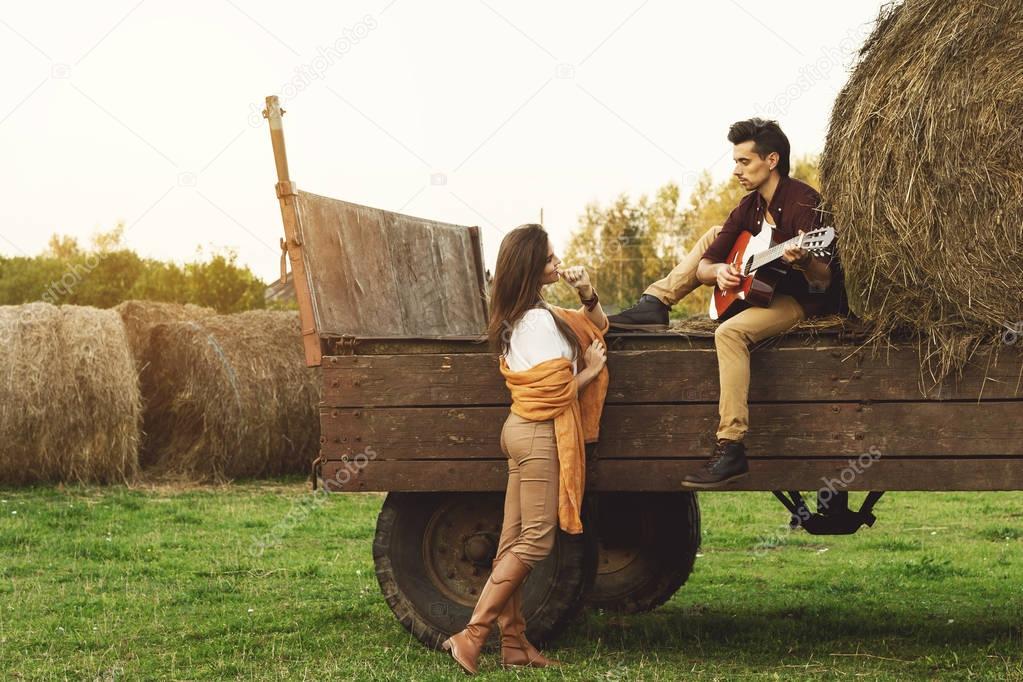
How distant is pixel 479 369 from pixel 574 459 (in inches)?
25.1

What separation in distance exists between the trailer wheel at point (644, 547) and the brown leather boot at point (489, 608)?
5.36 feet

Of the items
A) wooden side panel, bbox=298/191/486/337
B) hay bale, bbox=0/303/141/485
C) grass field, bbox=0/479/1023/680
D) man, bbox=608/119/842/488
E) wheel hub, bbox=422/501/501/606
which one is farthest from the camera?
hay bale, bbox=0/303/141/485

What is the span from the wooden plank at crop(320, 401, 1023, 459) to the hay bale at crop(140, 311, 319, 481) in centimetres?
888

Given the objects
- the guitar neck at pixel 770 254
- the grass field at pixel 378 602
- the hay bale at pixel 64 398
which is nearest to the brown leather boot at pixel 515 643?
the grass field at pixel 378 602

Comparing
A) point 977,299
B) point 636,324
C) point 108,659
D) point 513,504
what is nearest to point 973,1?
point 977,299

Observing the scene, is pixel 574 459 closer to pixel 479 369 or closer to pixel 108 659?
pixel 479 369

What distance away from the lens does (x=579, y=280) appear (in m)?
5.40

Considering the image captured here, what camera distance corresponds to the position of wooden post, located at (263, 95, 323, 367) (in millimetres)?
5812

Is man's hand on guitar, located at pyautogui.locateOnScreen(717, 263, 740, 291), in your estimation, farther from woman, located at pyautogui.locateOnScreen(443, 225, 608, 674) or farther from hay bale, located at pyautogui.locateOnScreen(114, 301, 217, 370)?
hay bale, located at pyautogui.locateOnScreen(114, 301, 217, 370)

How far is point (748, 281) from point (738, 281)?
83 mm

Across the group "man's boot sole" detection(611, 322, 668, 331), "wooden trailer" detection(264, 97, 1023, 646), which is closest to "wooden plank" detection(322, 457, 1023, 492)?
"wooden trailer" detection(264, 97, 1023, 646)

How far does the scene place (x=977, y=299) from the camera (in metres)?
5.05

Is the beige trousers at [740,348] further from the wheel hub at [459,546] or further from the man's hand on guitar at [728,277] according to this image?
the wheel hub at [459,546]

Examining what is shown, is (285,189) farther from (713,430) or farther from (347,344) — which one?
(713,430)
